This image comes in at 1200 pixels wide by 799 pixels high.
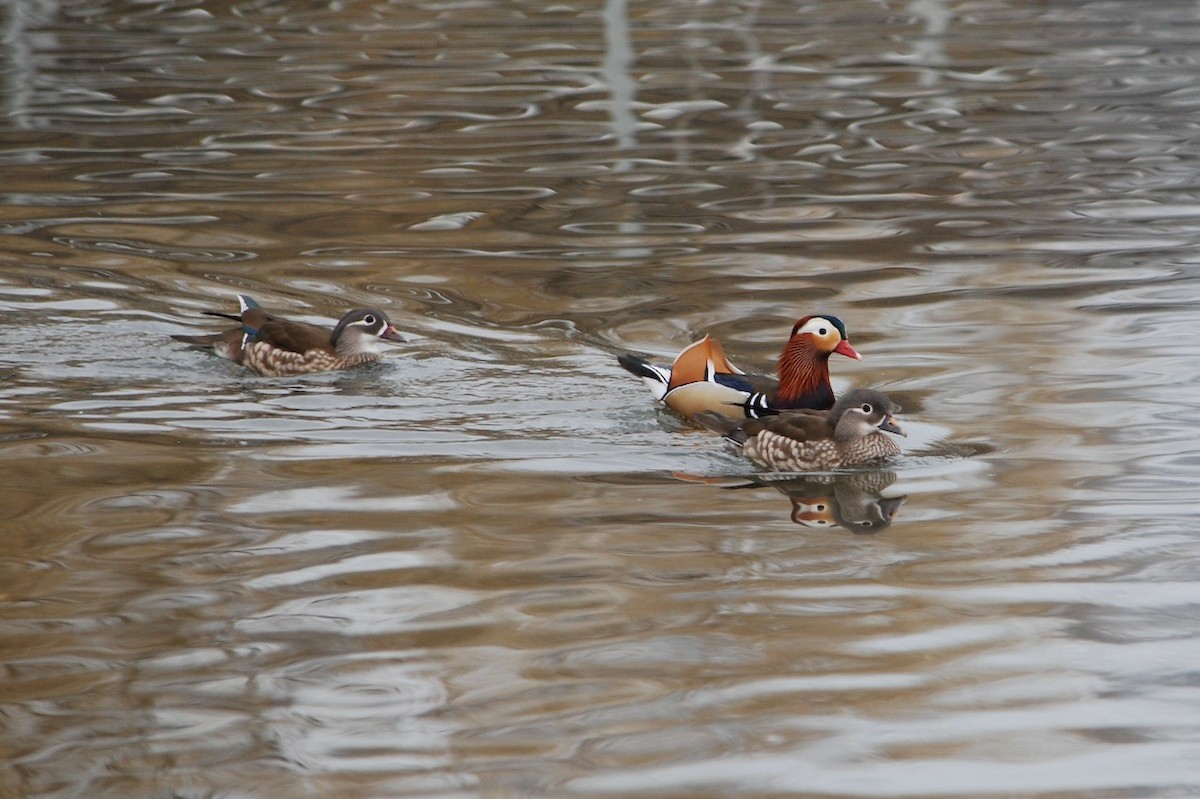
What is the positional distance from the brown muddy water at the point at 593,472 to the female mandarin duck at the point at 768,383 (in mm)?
196

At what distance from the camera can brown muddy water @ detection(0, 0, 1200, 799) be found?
512 cm

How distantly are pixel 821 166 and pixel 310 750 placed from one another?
37.0 ft

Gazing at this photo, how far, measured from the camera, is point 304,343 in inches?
366

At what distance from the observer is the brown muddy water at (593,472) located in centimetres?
512

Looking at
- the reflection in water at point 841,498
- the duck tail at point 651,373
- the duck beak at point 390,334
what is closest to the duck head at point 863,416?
the reflection in water at point 841,498

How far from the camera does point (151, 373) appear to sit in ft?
30.8

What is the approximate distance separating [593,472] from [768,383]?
1.17 meters

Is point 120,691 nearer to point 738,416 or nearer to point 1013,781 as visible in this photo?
point 1013,781

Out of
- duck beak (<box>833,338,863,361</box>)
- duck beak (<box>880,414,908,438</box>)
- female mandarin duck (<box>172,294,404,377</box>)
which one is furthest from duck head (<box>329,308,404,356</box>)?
duck beak (<box>880,414,908,438</box>)

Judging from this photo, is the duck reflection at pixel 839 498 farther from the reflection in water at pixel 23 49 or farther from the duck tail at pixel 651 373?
the reflection in water at pixel 23 49

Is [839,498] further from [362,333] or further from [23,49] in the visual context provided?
[23,49]

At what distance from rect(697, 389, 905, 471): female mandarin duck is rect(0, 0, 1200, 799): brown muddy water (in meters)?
0.12

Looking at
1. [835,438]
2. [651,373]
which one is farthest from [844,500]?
[651,373]

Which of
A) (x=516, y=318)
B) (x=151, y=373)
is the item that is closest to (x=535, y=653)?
(x=151, y=373)
